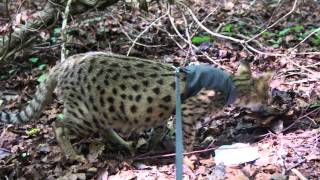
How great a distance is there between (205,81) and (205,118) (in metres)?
0.82

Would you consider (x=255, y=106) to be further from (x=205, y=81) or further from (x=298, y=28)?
(x=298, y=28)

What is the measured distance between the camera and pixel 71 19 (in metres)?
8.02

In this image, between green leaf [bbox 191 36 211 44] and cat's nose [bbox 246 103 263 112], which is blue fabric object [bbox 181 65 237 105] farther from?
green leaf [bbox 191 36 211 44]

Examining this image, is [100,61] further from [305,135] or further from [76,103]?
[305,135]

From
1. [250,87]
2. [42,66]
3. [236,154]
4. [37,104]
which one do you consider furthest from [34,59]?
[236,154]

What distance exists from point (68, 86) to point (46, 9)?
109 inches

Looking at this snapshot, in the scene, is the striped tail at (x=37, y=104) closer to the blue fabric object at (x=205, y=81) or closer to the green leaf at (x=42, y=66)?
the blue fabric object at (x=205, y=81)

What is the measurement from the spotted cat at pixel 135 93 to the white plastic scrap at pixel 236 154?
13.6 inches

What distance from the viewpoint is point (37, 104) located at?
579 cm

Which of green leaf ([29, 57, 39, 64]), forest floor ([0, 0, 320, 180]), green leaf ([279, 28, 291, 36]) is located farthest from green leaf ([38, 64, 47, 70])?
green leaf ([279, 28, 291, 36])

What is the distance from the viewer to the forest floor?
5102 millimetres

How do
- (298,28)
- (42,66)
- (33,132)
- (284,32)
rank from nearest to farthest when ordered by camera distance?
1. (33,132)
2. (42,66)
3. (284,32)
4. (298,28)

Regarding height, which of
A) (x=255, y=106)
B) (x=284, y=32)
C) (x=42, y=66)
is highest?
(x=284, y=32)

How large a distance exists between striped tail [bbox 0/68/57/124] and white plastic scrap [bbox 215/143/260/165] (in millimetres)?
1953
